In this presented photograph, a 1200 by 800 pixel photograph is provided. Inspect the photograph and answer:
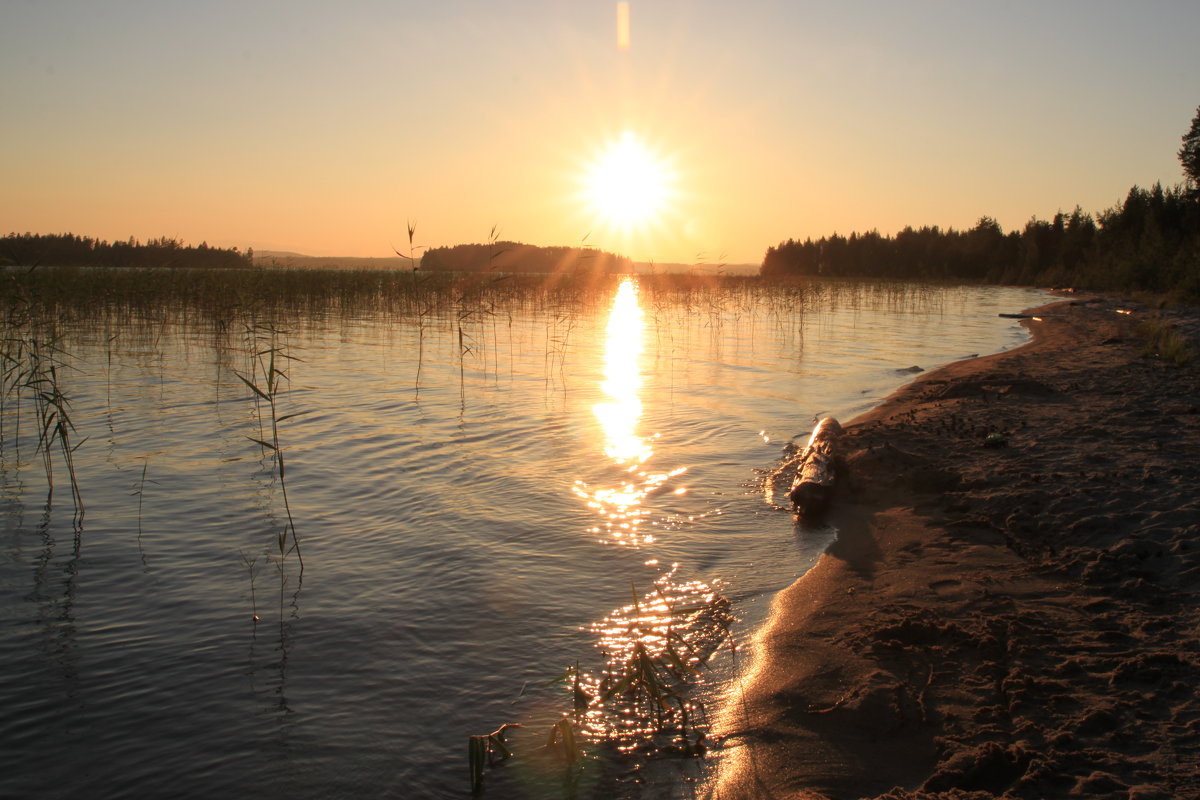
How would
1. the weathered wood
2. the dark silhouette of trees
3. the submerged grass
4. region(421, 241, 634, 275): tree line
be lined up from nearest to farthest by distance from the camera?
the submerged grass → the weathered wood → region(421, 241, 634, 275): tree line → the dark silhouette of trees

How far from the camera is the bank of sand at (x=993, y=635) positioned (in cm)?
276

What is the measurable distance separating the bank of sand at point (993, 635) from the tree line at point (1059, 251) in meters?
25.9

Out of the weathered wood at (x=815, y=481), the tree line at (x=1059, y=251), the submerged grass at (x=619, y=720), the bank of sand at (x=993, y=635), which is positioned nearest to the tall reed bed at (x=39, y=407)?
the submerged grass at (x=619, y=720)

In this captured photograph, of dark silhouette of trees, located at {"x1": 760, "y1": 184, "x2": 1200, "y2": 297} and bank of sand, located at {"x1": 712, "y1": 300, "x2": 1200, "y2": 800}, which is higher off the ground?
dark silhouette of trees, located at {"x1": 760, "y1": 184, "x2": 1200, "y2": 297}

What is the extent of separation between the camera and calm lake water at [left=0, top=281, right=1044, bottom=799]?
10.1ft

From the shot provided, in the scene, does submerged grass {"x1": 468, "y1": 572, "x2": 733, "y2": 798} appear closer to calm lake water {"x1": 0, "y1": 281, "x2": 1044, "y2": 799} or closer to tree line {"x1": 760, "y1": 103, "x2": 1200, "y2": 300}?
calm lake water {"x1": 0, "y1": 281, "x2": 1044, "y2": 799}

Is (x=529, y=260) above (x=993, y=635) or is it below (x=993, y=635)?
above

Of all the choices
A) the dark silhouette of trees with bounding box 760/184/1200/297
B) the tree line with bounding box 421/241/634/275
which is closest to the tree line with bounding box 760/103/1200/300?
the dark silhouette of trees with bounding box 760/184/1200/297

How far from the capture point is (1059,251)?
57344 millimetres

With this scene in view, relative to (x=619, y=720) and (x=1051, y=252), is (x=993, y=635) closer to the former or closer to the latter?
(x=619, y=720)

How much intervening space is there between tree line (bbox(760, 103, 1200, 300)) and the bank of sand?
2585 cm

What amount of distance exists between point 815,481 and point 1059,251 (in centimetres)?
6264

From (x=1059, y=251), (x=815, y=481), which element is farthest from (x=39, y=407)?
(x=1059, y=251)

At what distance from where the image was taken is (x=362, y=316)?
23812 millimetres
